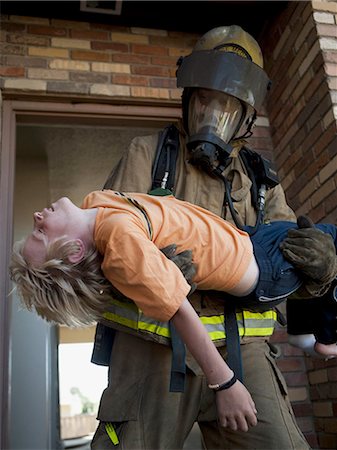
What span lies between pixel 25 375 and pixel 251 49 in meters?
2.96

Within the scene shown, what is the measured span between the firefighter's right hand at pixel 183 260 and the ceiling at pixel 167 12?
2.00 m

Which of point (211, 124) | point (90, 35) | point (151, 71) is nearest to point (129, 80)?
point (151, 71)

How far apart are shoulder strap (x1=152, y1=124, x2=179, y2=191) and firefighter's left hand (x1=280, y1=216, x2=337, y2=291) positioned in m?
0.46

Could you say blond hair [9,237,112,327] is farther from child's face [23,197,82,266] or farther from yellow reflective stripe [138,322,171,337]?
yellow reflective stripe [138,322,171,337]

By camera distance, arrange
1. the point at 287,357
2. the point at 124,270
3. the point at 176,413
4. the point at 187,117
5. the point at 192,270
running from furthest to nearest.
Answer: the point at 287,357
the point at 187,117
the point at 176,413
the point at 192,270
the point at 124,270

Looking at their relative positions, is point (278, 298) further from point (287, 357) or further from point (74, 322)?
point (287, 357)

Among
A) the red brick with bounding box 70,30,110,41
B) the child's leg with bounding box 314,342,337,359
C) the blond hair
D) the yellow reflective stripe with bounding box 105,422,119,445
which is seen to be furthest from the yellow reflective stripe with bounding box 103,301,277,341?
the red brick with bounding box 70,30,110,41

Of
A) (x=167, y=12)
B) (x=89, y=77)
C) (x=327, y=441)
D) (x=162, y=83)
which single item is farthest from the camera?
(x=167, y=12)

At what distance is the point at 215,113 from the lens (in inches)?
74.9

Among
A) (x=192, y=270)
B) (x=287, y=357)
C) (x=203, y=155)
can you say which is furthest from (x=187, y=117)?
(x=287, y=357)

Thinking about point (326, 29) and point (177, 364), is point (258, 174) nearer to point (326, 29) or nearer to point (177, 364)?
point (177, 364)

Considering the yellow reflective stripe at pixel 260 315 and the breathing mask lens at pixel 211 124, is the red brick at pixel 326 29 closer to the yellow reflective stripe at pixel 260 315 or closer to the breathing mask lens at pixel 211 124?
the breathing mask lens at pixel 211 124

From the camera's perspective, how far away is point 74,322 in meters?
1.51

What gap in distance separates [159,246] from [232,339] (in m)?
0.40
